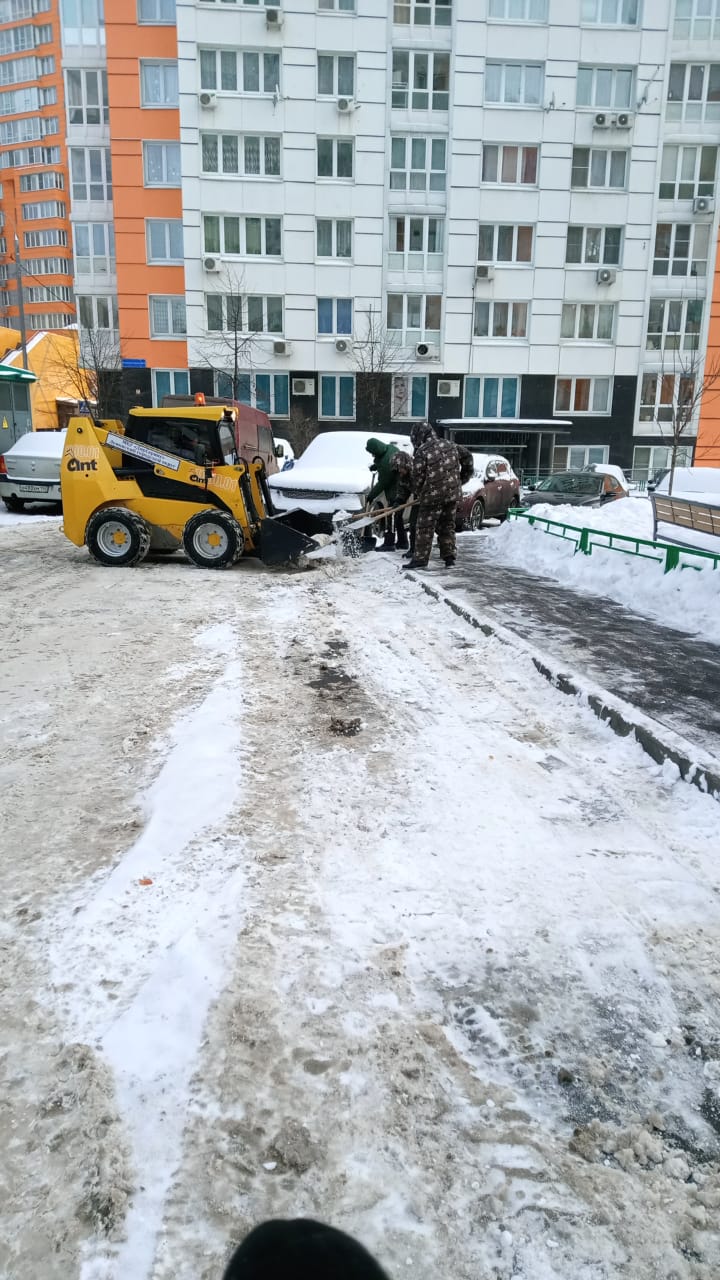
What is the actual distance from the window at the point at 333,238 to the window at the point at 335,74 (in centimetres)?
415

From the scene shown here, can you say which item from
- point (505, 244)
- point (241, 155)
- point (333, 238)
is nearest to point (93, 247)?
point (241, 155)

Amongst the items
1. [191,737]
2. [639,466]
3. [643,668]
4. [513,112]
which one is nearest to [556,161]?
[513,112]

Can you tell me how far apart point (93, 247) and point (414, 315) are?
A: 13.8m

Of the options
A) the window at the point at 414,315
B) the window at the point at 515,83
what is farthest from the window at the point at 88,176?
the window at the point at 515,83

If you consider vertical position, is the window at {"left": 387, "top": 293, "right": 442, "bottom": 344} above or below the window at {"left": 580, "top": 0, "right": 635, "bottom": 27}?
below

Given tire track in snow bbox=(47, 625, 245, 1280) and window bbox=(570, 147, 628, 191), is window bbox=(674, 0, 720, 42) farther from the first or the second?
tire track in snow bbox=(47, 625, 245, 1280)

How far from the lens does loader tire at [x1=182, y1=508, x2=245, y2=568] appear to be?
30.6 ft

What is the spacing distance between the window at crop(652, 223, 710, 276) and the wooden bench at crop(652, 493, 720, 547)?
24176 mm

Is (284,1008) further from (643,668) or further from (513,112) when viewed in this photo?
(513,112)

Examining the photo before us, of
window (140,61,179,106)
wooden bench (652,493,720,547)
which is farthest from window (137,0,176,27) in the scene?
wooden bench (652,493,720,547)

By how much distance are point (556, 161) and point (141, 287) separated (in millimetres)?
16254

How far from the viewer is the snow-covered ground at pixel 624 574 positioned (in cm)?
720

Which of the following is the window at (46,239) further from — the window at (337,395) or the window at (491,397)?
the window at (491,397)

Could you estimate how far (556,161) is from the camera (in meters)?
28.0
